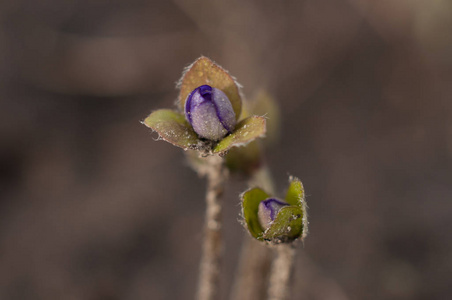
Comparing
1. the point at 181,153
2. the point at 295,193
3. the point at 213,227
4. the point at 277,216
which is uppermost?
the point at 181,153

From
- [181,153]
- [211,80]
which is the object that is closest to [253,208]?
[211,80]

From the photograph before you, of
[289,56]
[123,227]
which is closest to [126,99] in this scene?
[123,227]

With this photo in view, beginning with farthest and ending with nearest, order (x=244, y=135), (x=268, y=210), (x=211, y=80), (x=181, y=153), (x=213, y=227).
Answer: (x=181, y=153)
(x=213, y=227)
(x=211, y=80)
(x=268, y=210)
(x=244, y=135)

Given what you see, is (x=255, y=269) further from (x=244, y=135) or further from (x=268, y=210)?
(x=244, y=135)

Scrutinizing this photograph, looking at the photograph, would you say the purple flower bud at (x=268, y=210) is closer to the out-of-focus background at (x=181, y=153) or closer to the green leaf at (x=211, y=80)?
the green leaf at (x=211, y=80)

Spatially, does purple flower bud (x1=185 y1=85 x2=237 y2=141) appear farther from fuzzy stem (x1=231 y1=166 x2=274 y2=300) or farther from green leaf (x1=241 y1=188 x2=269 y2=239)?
fuzzy stem (x1=231 y1=166 x2=274 y2=300)
